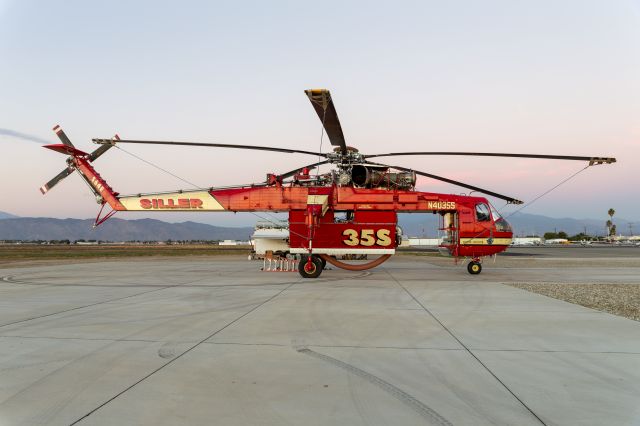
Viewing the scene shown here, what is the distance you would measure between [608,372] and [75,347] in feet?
22.4

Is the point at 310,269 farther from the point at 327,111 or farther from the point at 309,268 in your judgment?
the point at 327,111

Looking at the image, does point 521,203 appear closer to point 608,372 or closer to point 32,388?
point 608,372

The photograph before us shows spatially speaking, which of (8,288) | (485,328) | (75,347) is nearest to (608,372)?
(485,328)

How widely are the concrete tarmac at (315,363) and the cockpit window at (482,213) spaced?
8.35 metres

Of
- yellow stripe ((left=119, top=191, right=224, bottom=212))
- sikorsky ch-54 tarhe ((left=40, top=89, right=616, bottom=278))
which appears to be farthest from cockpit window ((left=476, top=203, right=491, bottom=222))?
yellow stripe ((left=119, top=191, right=224, bottom=212))

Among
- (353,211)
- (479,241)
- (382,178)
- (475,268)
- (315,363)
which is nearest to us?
(315,363)

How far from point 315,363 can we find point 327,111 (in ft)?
24.2

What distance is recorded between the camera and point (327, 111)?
1084cm

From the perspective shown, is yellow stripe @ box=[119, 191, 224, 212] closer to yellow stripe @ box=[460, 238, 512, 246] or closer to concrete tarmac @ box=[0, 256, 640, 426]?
concrete tarmac @ box=[0, 256, 640, 426]

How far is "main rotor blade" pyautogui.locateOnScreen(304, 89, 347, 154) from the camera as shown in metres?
10.1

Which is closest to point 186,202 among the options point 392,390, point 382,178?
point 382,178

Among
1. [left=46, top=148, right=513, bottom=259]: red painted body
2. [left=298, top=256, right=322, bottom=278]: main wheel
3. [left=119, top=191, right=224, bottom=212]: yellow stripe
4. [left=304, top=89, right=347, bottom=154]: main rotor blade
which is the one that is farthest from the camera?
[left=119, top=191, right=224, bottom=212]: yellow stripe

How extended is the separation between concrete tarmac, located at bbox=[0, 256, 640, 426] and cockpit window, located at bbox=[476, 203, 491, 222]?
8349mm

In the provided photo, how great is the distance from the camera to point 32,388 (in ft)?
13.7
